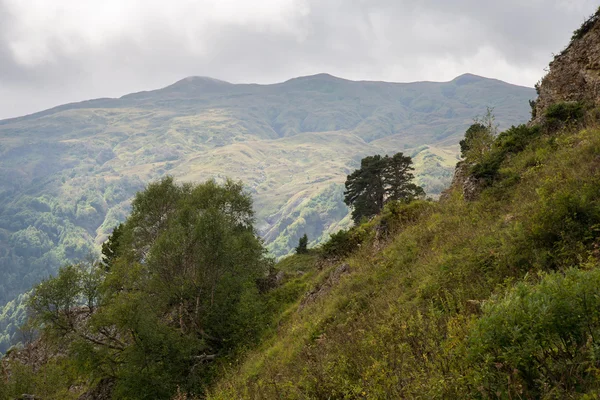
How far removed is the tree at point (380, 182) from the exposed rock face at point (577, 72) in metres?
25.8

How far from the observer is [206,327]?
23062mm

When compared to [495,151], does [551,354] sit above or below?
below

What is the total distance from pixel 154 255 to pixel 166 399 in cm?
928

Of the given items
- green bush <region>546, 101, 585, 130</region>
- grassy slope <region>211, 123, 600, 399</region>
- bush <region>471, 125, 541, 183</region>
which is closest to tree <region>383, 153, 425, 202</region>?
bush <region>471, 125, 541, 183</region>

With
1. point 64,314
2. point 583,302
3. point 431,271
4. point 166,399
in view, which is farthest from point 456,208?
point 64,314

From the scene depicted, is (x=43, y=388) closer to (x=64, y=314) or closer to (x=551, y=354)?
(x=64, y=314)

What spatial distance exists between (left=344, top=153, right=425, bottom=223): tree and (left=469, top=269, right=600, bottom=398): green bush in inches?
1603

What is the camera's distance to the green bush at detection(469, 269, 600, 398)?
3.47m

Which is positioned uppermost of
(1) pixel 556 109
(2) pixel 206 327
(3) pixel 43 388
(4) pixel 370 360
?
(1) pixel 556 109

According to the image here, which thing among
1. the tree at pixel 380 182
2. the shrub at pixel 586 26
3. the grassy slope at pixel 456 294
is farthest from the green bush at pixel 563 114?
the tree at pixel 380 182

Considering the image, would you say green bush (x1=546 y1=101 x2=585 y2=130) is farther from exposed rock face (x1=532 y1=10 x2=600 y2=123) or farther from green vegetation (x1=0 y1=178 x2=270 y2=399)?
green vegetation (x1=0 y1=178 x2=270 y2=399)

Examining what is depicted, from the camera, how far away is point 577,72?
1723 cm

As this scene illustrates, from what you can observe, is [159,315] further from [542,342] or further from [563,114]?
[563,114]

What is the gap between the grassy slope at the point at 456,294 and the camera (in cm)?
438
